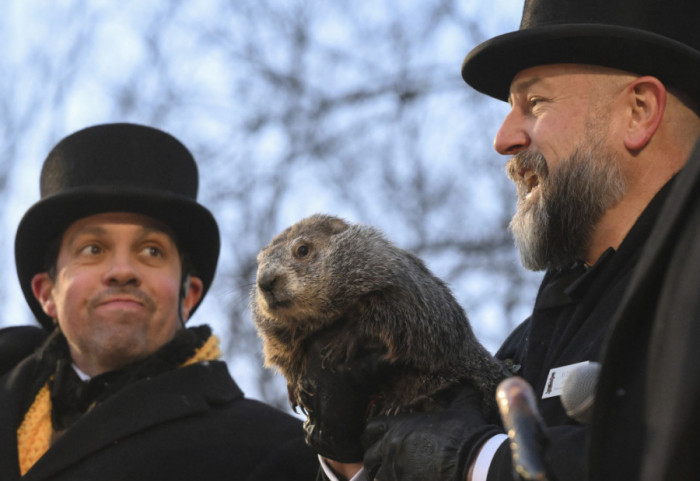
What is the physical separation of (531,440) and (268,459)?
222 cm

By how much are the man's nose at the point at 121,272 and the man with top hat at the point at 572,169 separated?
151 cm

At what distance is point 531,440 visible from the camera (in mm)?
1286

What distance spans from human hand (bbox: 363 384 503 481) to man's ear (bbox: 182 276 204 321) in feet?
6.35

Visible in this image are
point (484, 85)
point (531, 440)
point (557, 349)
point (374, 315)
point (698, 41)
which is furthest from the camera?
point (484, 85)

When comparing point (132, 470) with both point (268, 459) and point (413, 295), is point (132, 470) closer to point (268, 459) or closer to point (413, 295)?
point (268, 459)

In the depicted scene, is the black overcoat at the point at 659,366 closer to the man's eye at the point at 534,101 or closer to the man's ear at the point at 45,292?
the man's eye at the point at 534,101

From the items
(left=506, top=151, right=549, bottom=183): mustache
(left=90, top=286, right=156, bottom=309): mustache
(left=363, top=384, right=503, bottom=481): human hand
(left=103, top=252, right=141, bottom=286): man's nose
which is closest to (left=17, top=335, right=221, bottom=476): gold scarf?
(left=90, top=286, right=156, bottom=309): mustache

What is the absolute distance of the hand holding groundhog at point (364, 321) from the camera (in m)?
2.52

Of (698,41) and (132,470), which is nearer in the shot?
(698,41)

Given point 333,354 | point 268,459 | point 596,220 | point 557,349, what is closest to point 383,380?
point 333,354

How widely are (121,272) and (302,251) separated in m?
1.20

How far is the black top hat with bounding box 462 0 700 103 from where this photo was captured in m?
2.40

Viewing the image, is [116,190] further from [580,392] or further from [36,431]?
[580,392]

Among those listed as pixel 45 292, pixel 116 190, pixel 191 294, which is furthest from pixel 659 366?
pixel 45 292
